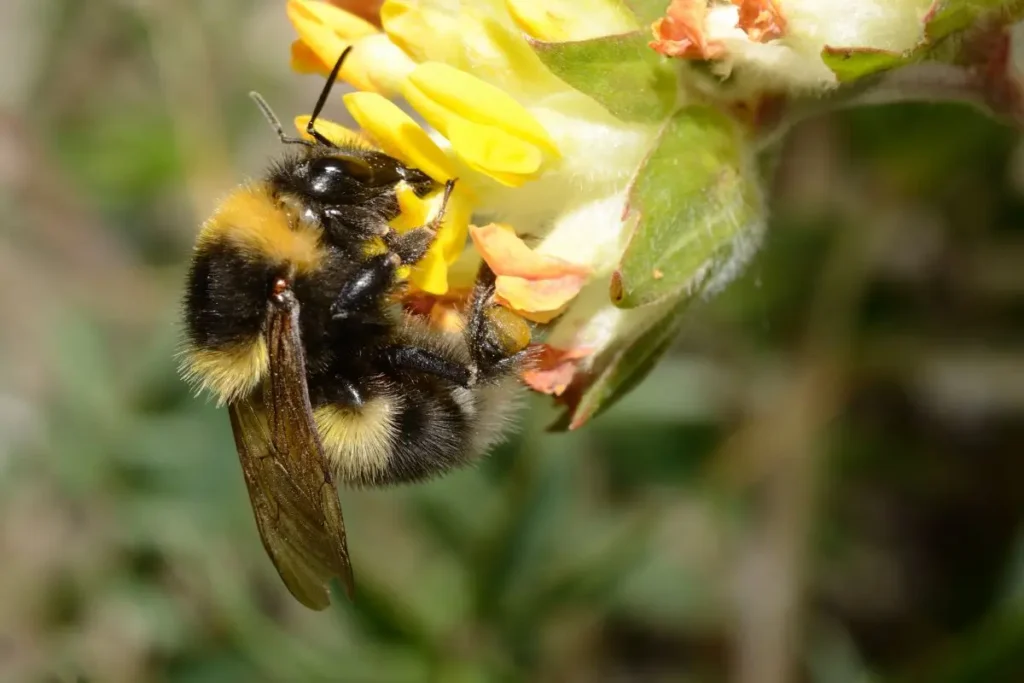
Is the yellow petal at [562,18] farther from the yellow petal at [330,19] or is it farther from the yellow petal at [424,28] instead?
the yellow petal at [330,19]

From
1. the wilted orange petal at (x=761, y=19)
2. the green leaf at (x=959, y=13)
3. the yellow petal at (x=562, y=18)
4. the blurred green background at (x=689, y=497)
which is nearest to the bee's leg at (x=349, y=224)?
the yellow petal at (x=562, y=18)

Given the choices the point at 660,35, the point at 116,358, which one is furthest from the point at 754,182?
the point at 116,358

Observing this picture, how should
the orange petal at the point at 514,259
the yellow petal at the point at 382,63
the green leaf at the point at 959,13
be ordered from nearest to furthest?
the green leaf at the point at 959,13
the orange petal at the point at 514,259
the yellow petal at the point at 382,63

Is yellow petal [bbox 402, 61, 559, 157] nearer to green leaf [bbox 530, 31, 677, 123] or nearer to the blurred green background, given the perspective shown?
green leaf [bbox 530, 31, 677, 123]

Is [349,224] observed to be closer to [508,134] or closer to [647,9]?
[508,134]

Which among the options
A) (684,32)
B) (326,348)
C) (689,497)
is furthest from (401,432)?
(689,497)

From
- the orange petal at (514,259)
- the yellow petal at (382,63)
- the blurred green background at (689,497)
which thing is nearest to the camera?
the orange petal at (514,259)

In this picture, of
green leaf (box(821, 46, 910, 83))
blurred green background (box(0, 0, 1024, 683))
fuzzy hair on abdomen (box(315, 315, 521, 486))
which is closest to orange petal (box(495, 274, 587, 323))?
fuzzy hair on abdomen (box(315, 315, 521, 486))
